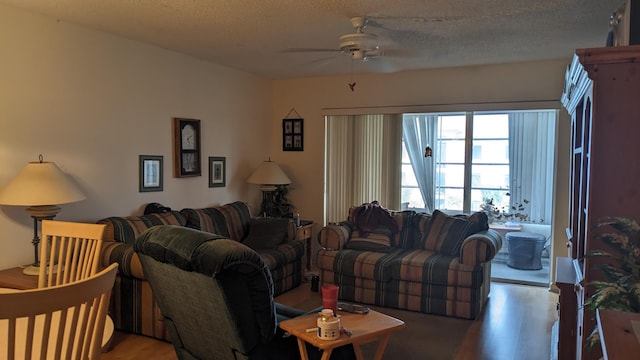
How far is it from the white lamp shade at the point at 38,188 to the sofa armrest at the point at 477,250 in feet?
10.3

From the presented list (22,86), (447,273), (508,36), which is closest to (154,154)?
(22,86)

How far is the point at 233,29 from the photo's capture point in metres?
3.73

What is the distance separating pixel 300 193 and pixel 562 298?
4.00 m

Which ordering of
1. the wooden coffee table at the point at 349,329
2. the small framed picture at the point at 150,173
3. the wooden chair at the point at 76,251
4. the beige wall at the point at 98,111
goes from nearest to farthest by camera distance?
the wooden coffee table at the point at 349,329 → the wooden chair at the point at 76,251 → the beige wall at the point at 98,111 → the small framed picture at the point at 150,173

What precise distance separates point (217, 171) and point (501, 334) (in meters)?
3.31

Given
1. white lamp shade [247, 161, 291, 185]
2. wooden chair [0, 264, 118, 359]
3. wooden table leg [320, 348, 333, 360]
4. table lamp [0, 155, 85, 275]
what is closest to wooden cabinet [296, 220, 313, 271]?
white lamp shade [247, 161, 291, 185]

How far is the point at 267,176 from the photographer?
552 cm

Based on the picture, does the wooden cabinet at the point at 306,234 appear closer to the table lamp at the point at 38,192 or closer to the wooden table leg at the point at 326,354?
the table lamp at the point at 38,192

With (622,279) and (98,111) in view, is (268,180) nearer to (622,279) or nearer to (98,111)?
(98,111)

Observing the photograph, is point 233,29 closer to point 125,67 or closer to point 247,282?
point 125,67

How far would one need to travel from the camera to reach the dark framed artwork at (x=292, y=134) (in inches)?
242

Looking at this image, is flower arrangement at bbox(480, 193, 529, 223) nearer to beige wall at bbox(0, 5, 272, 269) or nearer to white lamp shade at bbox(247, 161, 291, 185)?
white lamp shade at bbox(247, 161, 291, 185)

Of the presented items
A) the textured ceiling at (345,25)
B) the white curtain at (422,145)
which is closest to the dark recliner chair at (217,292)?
the textured ceiling at (345,25)

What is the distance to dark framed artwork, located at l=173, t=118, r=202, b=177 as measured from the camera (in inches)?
183
